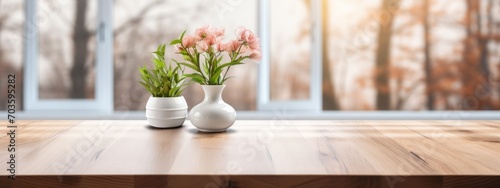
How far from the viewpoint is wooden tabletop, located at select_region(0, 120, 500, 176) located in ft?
2.92

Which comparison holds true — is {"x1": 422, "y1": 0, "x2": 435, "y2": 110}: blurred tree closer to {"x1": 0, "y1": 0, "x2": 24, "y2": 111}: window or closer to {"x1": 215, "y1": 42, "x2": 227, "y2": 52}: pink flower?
{"x1": 215, "y1": 42, "x2": 227, "y2": 52}: pink flower

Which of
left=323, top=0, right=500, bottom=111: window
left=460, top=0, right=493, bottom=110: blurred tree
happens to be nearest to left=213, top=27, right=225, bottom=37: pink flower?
left=323, top=0, right=500, bottom=111: window

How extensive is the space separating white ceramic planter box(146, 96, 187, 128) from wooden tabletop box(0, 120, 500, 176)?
4 centimetres

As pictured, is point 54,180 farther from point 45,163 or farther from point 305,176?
point 305,176

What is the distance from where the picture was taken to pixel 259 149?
3.64 feet

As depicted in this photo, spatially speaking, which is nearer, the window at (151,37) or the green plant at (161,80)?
the green plant at (161,80)

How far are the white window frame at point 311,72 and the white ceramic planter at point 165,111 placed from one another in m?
→ 1.06

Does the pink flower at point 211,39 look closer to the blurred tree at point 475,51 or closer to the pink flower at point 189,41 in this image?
the pink flower at point 189,41

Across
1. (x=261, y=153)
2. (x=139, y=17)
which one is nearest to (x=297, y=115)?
(x=139, y=17)

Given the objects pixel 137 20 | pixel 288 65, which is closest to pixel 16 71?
pixel 137 20

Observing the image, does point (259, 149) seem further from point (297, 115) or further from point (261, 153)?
point (297, 115)

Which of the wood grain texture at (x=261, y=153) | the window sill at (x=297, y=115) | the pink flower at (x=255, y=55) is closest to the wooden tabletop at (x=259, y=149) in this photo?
the wood grain texture at (x=261, y=153)

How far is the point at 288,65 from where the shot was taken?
2742 mm

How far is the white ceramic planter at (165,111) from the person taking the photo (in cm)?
150
